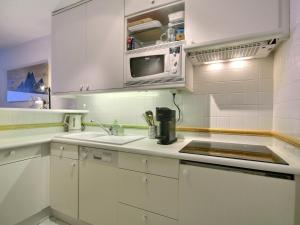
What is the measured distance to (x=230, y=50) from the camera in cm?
122

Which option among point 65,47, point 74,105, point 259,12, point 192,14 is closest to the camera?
point 259,12

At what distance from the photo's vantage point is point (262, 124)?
1340mm

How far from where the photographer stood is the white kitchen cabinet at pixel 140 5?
4.50ft

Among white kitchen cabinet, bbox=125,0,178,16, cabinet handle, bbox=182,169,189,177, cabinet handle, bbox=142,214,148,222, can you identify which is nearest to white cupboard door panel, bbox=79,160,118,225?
cabinet handle, bbox=142,214,148,222

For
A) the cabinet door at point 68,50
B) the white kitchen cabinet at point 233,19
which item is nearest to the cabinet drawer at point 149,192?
the white kitchen cabinet at point 233,19

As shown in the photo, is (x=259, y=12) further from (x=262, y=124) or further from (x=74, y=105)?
(x=74, y=105)

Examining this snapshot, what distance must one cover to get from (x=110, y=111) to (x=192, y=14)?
137cm

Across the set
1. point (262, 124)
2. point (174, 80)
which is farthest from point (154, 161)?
point (262, 124)

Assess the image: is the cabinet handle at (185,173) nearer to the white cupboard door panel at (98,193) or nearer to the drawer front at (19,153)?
the white cupboard door panel at (98,193)

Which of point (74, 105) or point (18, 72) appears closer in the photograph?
point (74, 105)

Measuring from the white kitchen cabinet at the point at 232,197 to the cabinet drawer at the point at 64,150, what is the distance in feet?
3.35

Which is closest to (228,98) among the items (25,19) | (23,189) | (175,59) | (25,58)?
(175,59)

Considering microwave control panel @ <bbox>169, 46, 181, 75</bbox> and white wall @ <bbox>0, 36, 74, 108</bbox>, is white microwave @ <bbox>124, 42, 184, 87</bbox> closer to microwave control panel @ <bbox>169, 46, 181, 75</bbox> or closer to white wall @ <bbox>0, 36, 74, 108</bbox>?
microwave control panel @ <bbox>169, 46, 181, 75</bbox>

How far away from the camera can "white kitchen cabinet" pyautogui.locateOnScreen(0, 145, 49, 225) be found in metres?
1.33
